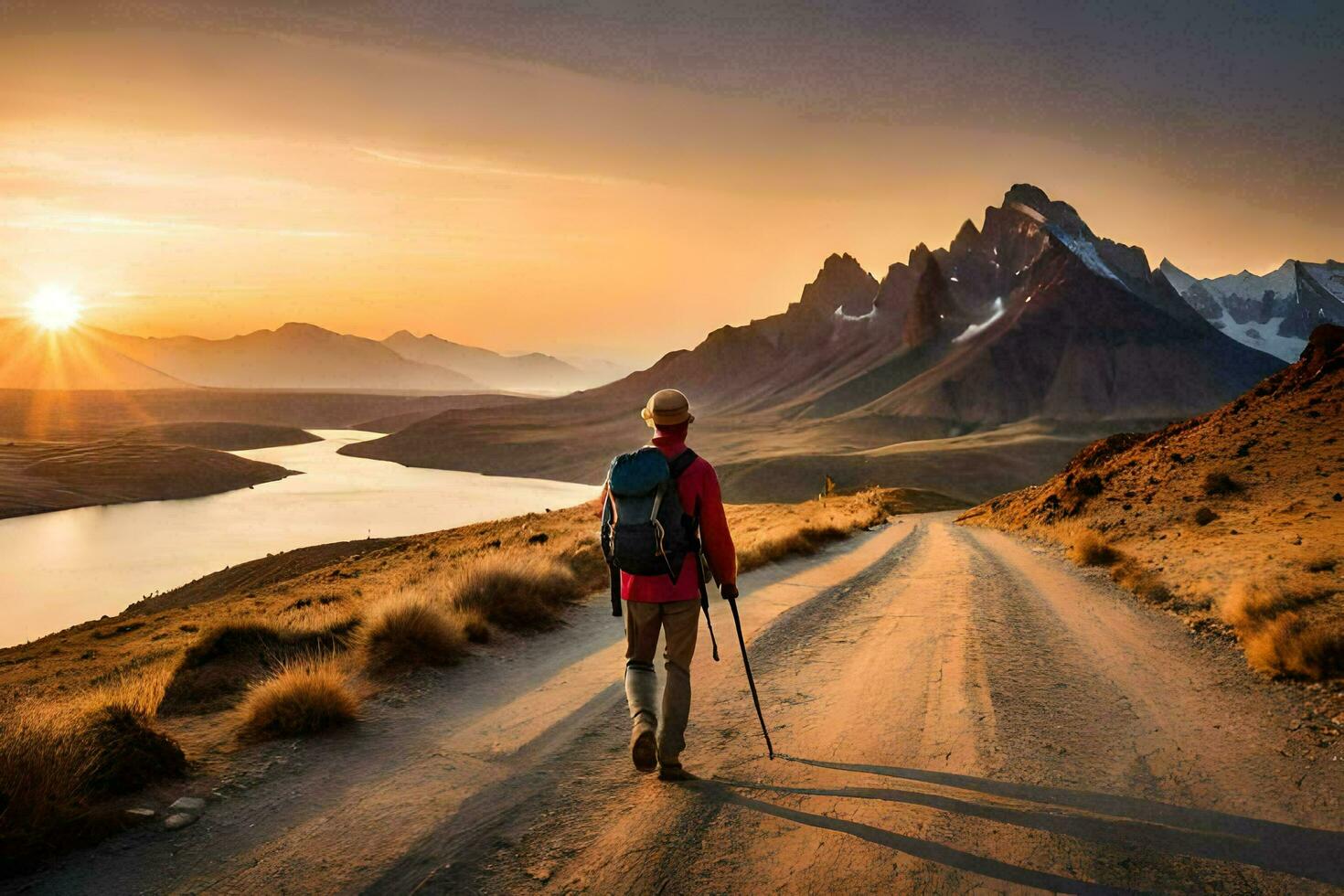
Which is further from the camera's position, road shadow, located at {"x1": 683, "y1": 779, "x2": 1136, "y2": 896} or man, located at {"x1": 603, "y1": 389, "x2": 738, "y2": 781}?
man, located at {"x1": 603, "y1": 389, "x2": 738, "y2": 781}

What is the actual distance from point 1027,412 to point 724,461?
99904 mm

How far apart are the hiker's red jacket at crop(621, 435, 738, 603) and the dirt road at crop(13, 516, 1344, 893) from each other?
1.34 meters

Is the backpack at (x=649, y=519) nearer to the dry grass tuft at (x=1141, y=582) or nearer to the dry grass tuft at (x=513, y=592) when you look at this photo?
the dry grass tuft at (x=513, y=592)

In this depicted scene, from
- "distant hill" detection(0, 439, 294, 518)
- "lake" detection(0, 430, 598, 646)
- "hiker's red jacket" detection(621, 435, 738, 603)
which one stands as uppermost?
"distant hill" detection(0, 439, 294, 518)

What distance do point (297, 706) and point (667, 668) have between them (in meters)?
3.42

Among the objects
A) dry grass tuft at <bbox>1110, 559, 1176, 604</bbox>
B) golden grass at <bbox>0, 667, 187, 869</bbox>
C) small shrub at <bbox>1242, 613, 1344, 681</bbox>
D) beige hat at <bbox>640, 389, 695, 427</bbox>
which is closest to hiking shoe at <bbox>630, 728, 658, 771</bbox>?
beige hat at <bbox>640, 389, 695, 427</bbox>

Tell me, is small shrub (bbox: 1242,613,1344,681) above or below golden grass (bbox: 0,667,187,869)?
below

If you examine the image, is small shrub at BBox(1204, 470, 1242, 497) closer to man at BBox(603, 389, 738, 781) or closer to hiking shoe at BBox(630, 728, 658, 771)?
man at BBox(603, 389, 738, 781)

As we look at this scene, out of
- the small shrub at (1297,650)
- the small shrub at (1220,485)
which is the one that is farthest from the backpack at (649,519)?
the small shrub at (1220,485)

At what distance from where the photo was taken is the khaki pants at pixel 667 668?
5258 mm

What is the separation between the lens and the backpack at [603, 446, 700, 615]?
5234 millimetres

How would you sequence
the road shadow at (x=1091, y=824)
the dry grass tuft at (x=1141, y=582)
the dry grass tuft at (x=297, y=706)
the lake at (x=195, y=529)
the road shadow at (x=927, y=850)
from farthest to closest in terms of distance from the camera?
1. the lake at (x=195, y=529)
2. the dry grass tuft at (x=1141, y=582)
3. the dry grass tuft at (x=297, y=706)
4. the road shadow at (x=1091, y=824)
5. the road shadow at (x=927, y=850)

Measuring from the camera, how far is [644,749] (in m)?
5.31

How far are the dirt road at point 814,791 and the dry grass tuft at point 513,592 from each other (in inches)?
59.9
